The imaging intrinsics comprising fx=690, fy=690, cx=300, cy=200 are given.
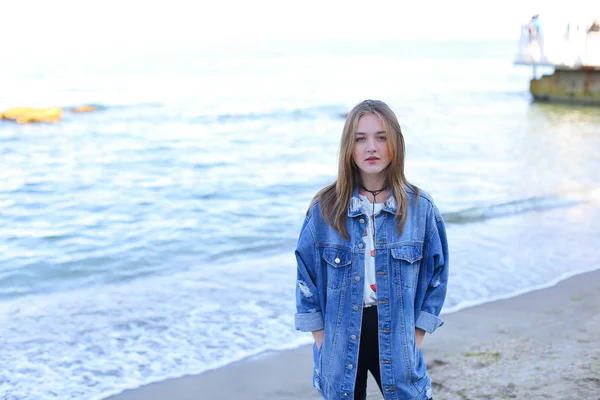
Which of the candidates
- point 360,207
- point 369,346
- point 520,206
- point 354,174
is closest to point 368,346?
point 369,346

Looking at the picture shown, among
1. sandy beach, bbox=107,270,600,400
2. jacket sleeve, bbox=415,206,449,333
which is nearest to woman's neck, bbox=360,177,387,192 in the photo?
jacket sleeve, bbox=415,206,449,333

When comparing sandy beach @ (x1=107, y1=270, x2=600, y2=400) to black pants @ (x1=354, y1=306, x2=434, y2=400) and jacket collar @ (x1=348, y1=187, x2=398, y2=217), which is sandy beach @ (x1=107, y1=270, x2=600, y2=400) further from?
jacket collar @ (x1=348, y1=187, x2=398, y2=217)

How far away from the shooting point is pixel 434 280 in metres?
2.62

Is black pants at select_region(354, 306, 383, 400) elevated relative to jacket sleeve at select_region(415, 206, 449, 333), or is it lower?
lower

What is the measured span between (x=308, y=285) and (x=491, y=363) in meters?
2.51

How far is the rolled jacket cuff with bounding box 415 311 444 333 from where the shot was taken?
261cm

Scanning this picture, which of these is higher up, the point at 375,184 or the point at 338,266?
the point at 375,184

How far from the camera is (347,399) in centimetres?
257

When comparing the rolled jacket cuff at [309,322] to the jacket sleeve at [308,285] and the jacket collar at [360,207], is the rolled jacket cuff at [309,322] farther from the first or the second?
the jacket collar at [360,207]

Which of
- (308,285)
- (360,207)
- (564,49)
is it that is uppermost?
(564,49)

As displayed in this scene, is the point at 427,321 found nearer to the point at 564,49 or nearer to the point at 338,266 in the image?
the point at 338,266

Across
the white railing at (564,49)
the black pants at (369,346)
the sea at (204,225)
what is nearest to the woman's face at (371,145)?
the black pants at (369,346)

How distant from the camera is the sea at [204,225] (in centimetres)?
588

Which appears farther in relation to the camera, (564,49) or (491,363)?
(564,49)
